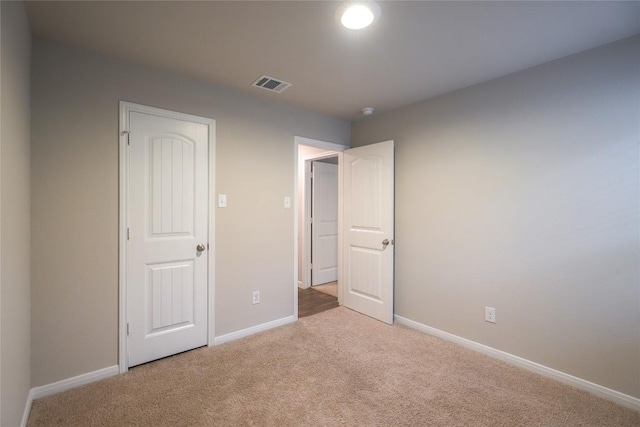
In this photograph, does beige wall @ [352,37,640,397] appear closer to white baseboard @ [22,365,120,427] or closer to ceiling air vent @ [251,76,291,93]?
ceiling air vent @ [251,76,291,93]

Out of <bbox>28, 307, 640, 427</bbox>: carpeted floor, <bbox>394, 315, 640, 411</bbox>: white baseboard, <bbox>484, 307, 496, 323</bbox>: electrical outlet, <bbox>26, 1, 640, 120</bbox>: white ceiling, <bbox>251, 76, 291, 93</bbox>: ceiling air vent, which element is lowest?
<bbox>28, 307, 640, 427</bbox>: carpeted floor

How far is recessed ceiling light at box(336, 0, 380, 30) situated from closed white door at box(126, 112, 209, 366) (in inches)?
59.5

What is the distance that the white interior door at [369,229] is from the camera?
312 centimetres

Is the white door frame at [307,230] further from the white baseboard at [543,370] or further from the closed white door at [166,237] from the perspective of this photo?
the closed white door at [166,237]

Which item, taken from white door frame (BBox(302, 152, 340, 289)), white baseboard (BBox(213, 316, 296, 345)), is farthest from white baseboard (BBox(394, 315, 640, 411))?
white door frame (BBox(302, 152, 340, 289))

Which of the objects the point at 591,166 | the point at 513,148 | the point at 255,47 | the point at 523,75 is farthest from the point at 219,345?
the point at 523,75

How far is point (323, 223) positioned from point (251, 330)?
2.19 metres

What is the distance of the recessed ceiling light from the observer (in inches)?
60.8

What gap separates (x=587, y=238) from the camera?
6.54ft

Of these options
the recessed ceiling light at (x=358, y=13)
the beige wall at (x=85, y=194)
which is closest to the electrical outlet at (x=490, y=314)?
the beige wall at (x=85, y=194)

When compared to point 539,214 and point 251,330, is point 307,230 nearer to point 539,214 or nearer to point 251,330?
point 251,330

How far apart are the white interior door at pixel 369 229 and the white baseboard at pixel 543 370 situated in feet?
1.79

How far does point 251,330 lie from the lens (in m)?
2.83

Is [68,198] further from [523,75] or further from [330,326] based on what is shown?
[523,75]
